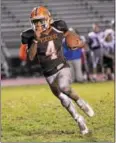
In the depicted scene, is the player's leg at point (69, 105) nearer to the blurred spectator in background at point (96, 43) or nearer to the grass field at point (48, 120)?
the grass field at point (48, 120)

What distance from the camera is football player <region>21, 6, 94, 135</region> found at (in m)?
7.52

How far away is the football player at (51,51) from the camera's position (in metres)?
7.52

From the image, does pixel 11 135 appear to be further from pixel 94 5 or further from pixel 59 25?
pixel 94 5

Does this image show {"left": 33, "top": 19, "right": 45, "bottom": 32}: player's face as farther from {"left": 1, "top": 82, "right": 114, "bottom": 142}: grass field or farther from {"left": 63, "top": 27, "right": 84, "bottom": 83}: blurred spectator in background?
{"left": 63, "top": 27, "right": 84, "bottom": 83}: blurred spectator in background

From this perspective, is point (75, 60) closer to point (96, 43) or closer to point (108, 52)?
point (96, 43)

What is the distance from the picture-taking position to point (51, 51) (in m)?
7.63

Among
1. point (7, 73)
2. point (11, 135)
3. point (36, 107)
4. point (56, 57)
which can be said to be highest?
point (56, 57)

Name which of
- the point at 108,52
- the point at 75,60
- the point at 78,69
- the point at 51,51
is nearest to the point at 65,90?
the point at 51,51

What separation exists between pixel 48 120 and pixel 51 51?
176 centimetres

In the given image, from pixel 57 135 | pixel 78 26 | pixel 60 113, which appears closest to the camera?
pixel 57 135

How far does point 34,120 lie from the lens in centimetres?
918

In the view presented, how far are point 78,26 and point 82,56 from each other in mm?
7676

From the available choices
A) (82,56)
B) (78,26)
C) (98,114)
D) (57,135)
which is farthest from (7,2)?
(57,135)

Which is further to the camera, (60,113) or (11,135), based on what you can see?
(60,113)
